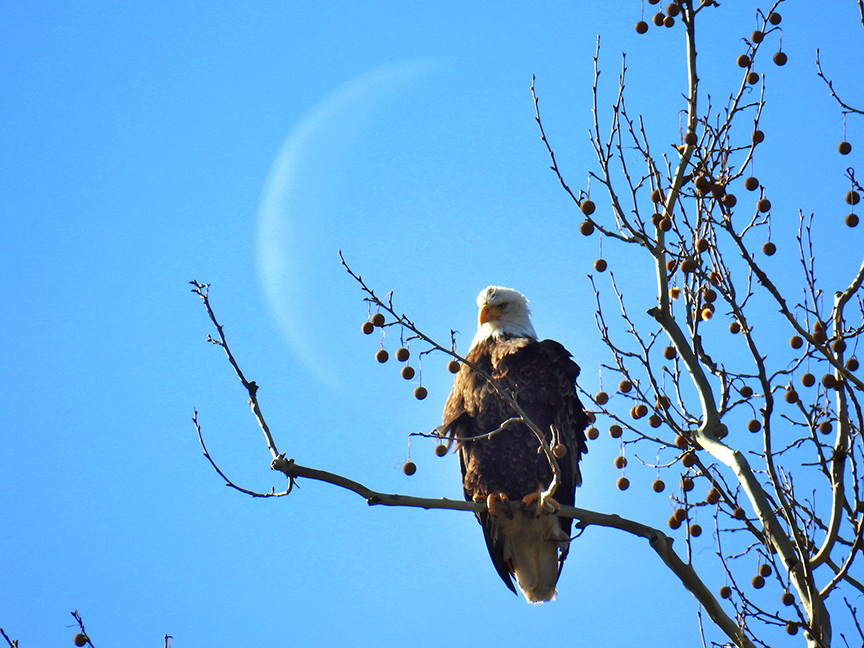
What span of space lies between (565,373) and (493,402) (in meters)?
0.45

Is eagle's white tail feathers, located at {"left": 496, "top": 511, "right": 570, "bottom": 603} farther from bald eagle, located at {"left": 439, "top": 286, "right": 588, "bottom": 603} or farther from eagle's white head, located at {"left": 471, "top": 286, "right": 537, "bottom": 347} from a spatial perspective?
eagle's white head, located at {"left": 471, "top": 286, "right": 537, "bottom": 347}

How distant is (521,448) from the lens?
468 centimetres

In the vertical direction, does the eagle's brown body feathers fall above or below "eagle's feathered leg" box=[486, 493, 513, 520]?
above

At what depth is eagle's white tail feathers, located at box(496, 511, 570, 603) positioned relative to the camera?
15.7 ft

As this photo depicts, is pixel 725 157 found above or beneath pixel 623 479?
above

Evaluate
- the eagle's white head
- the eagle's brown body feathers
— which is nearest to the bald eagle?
the eagle's brown body feathers

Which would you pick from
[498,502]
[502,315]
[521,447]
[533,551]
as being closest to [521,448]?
[521,447]

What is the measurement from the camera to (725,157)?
11.5 ft

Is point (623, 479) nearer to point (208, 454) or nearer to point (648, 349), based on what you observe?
point (648, 349)

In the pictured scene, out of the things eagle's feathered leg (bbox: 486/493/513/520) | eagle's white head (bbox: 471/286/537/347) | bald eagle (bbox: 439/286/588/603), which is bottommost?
eagle's feathered leg (bbox: 486/493/513/520)

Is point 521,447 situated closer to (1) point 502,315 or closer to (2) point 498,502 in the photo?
(2) point 498,502

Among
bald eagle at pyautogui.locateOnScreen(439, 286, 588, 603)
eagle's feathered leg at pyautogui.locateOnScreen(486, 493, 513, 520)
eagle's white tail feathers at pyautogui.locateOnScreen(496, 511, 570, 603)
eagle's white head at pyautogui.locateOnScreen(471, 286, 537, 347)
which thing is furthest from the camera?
eagle's white head at pyautogui.locateOnScreen(471, 286, 537, 347)

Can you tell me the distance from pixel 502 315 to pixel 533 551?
58.1 inches

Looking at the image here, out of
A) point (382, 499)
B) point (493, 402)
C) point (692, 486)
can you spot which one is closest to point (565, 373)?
point (493, 402)
